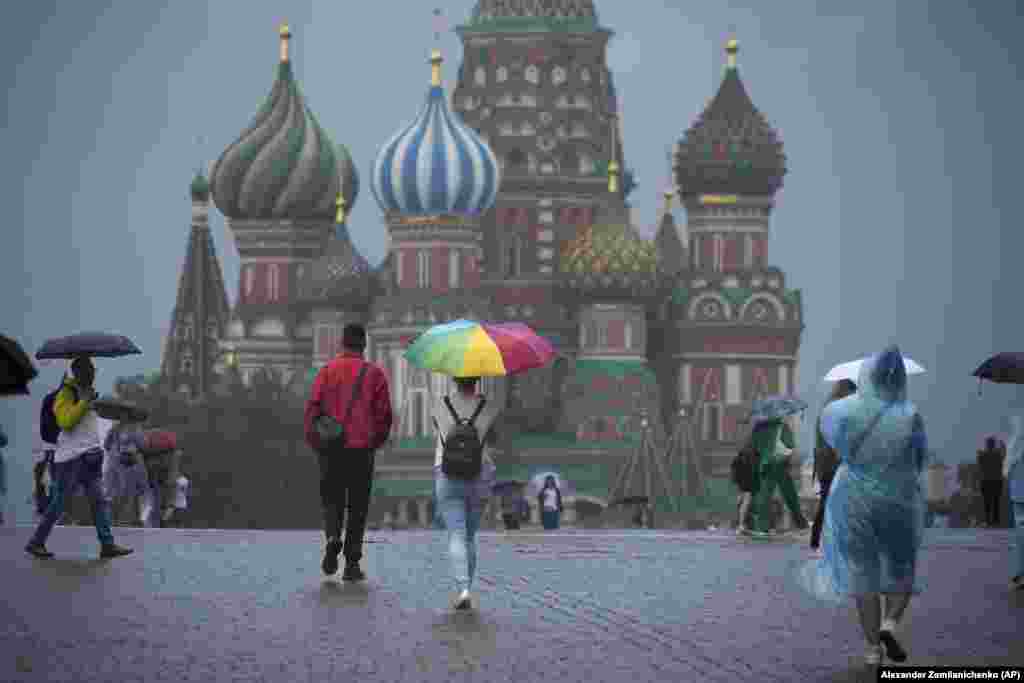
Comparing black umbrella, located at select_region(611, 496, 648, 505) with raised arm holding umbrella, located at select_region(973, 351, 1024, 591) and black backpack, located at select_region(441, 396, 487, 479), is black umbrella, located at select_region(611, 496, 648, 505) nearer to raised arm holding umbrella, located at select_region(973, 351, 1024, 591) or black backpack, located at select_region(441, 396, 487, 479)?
raised arm holding umbrella, located at select_region(973, 351, 1024, 591)

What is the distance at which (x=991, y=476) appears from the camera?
132ft

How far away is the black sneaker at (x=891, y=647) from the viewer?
17.2 metres

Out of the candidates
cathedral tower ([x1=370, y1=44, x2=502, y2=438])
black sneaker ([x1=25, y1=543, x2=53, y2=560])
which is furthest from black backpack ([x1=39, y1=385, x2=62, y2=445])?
cathedral tower ([x1=370, y1=44, x2=502, y2=438])

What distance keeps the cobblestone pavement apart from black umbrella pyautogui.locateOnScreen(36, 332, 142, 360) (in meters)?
1.33

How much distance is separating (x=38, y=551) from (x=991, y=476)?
1778 cm

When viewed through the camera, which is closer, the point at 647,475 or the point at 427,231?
the point at 647,475

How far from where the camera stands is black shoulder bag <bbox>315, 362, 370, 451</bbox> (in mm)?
21547

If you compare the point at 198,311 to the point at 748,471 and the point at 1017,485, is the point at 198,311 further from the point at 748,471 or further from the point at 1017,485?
the point at 1017,485

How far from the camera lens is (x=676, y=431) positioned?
91.2 m

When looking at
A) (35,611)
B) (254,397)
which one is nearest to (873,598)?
(35,611)

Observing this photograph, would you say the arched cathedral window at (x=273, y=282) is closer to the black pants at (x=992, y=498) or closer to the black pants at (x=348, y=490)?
the black pants at (x=992, y=498)

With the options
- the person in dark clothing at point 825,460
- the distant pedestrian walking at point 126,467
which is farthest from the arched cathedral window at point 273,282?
the person in dark clothing at point 825,460

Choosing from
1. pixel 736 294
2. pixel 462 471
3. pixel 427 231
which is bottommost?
pixel 462 471

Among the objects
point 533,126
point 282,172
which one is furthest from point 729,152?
point 282,172
